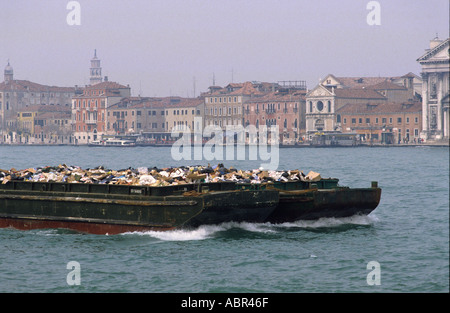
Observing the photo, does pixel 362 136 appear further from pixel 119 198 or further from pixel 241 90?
pixel 119 198

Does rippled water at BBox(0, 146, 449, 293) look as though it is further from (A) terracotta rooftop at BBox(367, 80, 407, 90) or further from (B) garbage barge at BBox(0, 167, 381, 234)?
(A) terracotta rooftop at BBox(367, 80, 407, 90)

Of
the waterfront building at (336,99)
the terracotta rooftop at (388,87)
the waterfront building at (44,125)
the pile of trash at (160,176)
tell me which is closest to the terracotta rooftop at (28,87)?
the waterfront building at (44,125)

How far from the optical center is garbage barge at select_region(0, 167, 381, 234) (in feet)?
64.8

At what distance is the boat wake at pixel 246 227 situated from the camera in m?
19.8

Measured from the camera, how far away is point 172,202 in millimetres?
19609

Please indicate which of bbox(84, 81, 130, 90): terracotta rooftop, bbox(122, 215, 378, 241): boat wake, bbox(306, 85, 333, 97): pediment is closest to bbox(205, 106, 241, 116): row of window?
bbox(306, 85, 333, 97): pediment

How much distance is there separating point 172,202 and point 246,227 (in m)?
2.21

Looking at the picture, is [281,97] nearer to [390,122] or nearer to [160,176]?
[390,122]

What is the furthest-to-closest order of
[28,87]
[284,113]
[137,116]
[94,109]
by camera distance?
1. [28,87]
2. [94,109]
3. [137,116]
4. [284,113]

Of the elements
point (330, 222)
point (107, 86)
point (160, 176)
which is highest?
point (107, 86)

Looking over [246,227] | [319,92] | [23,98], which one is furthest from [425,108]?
[246,227]

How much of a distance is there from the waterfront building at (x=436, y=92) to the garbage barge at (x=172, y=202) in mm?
109893
